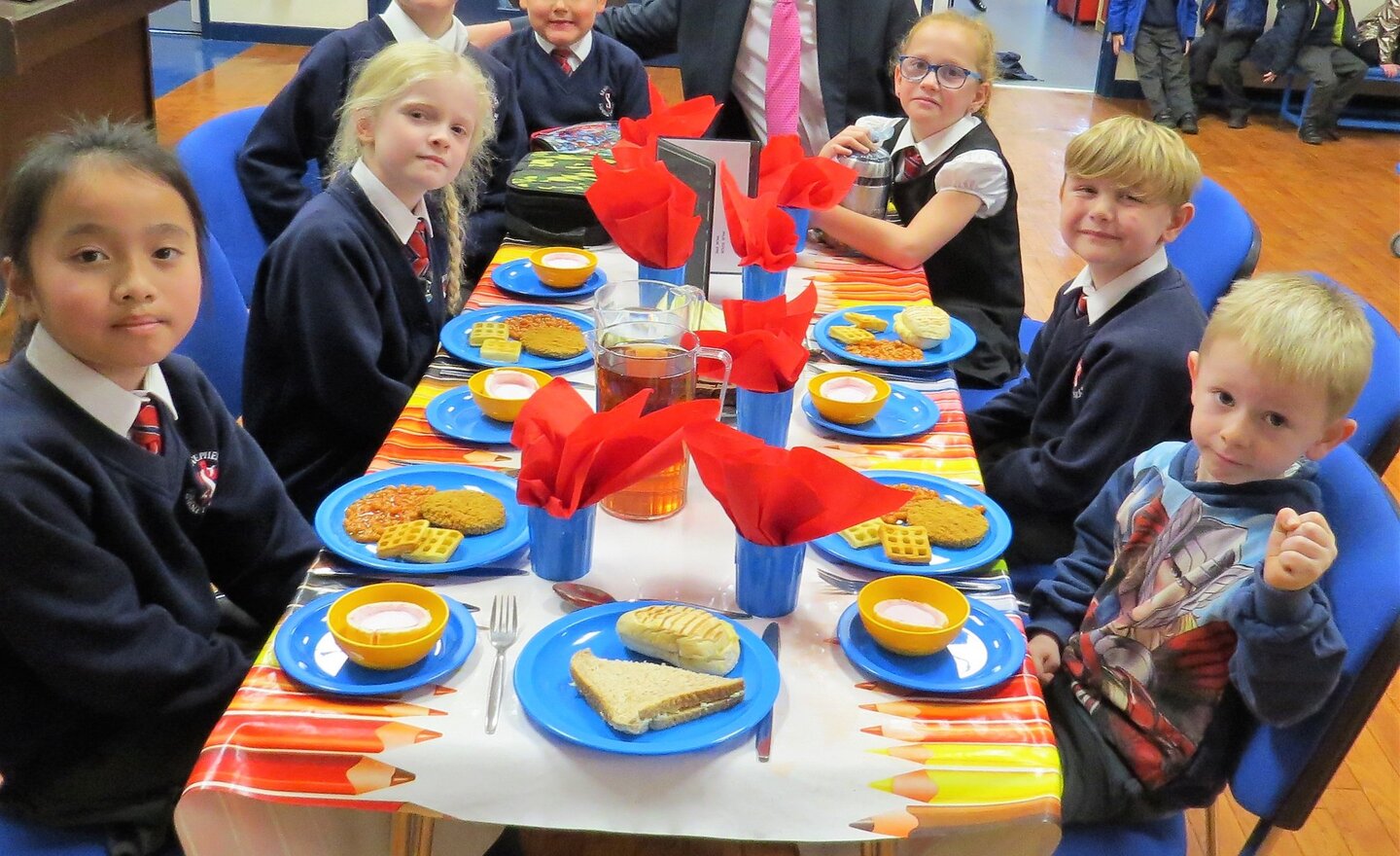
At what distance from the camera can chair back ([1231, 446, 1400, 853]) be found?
1193 millimetres

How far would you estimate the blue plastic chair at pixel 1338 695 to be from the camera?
120 cm

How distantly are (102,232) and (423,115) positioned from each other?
782mm

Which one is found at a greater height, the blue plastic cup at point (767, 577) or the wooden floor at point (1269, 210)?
the blue plastic cup at point (767, 577)

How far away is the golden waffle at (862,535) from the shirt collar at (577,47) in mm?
2110

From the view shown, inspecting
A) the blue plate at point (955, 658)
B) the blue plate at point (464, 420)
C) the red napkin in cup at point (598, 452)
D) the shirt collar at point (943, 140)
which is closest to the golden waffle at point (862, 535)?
the blue plate at point (955, 658)

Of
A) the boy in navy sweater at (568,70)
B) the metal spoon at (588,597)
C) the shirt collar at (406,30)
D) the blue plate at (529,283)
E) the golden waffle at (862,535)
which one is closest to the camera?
the metal spoon at (588,597)

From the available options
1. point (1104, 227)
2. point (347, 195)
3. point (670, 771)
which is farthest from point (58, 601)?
point (1104, 227)

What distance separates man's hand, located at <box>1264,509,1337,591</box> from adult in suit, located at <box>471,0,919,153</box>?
2032 mm

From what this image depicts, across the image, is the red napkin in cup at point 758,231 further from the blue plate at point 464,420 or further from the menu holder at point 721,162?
the blue plate at point 464,420

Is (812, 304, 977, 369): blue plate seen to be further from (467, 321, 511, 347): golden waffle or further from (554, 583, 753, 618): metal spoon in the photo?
(554, 583, 753, 618): metal spoon

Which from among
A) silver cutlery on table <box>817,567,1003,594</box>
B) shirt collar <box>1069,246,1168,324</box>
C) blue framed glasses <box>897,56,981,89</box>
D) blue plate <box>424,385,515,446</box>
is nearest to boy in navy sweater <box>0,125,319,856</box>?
blue plate <box>424,385,515,446</box>

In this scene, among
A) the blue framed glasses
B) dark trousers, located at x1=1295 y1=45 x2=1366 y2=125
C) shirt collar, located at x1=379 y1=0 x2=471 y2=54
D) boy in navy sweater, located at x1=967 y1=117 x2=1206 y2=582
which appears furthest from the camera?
dark trousers, located at x1=1295 y1=45 x2=1366 y2=125

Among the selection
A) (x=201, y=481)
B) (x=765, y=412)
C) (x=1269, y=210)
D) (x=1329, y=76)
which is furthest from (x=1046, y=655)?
(x=1329, y=76)

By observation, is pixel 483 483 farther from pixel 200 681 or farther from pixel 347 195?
pixel 347 195
